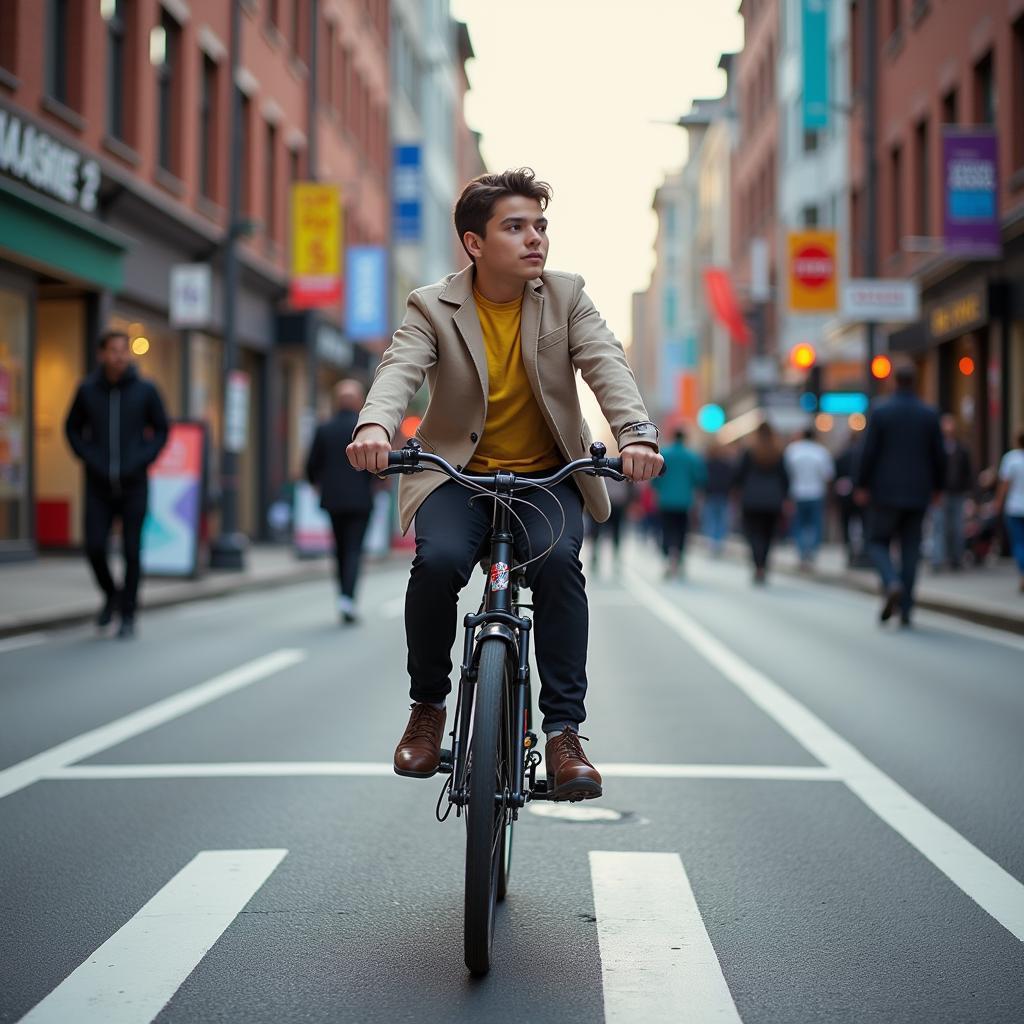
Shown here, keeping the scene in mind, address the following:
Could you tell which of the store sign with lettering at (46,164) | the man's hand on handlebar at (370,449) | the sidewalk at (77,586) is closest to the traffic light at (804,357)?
the sidewalk at (77,586)

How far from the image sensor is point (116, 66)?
2202cm

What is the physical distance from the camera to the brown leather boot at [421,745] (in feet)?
13.1

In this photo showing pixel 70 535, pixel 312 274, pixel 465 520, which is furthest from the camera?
pixel 312 274

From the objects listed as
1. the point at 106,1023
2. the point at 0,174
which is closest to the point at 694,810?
the point at 106,1023

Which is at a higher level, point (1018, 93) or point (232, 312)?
point (1018, 93)

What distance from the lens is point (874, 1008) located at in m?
3.35

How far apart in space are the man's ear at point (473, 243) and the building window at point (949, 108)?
23.2 meters

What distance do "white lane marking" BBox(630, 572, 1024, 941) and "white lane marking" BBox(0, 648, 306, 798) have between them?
2840 mm

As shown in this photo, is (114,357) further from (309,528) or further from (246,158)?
(246,158)

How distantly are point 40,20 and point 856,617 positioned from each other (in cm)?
1190

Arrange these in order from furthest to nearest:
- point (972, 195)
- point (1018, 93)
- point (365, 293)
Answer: point (365, 293) → point (1018, 93) → point (972, 195)

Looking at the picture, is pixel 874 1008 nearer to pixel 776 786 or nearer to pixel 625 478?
pixel 625 478

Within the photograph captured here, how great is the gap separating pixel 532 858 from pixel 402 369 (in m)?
1.60

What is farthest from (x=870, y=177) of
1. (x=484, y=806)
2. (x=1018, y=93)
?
(x=484, y=806)
